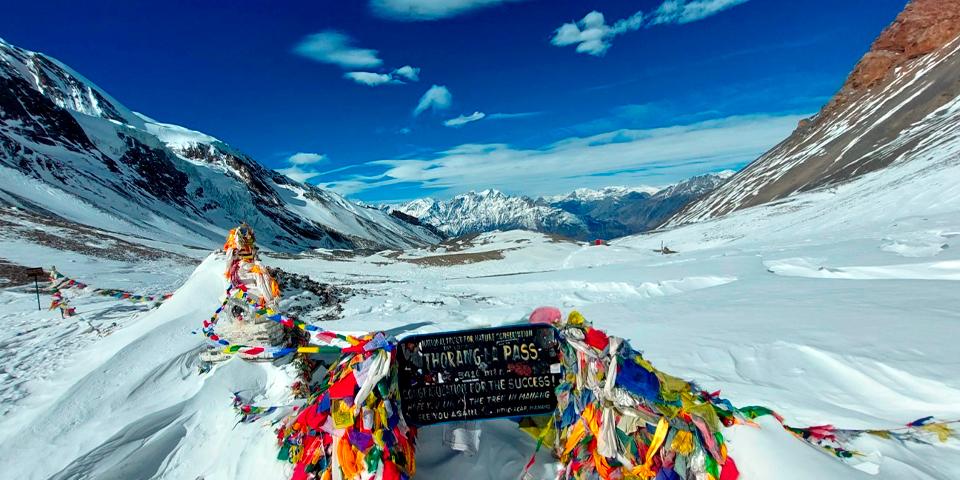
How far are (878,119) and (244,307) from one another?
123990 mm

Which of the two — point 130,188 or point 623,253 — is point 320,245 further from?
point 623,253

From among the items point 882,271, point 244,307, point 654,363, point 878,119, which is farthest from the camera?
point 878,119

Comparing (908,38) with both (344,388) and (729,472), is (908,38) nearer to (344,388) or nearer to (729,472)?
(729,472)

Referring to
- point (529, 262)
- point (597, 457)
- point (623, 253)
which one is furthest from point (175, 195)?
point (597, 457)

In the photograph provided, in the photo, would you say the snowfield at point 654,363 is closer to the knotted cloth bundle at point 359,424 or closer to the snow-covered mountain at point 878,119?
the knotted cloth bundle at point 359,424

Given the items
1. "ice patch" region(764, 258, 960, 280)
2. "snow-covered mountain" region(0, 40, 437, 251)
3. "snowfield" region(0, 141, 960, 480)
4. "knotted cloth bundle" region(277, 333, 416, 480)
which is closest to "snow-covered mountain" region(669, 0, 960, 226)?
"ice patch" region(764, 258, 960, 280)

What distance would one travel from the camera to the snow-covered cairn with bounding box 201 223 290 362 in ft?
21.9

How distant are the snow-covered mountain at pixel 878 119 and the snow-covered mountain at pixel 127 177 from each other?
10590 cm

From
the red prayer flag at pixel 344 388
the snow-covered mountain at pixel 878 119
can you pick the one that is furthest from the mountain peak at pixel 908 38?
the red prayer flag at pixel 344 388

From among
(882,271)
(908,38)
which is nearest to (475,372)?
(882,271)

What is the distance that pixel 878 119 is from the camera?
9169 centimetres

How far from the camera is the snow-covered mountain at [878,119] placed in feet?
236

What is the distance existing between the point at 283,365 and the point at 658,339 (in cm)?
589

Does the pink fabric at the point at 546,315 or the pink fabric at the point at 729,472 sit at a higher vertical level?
the pink fabric at the point at 546,315
